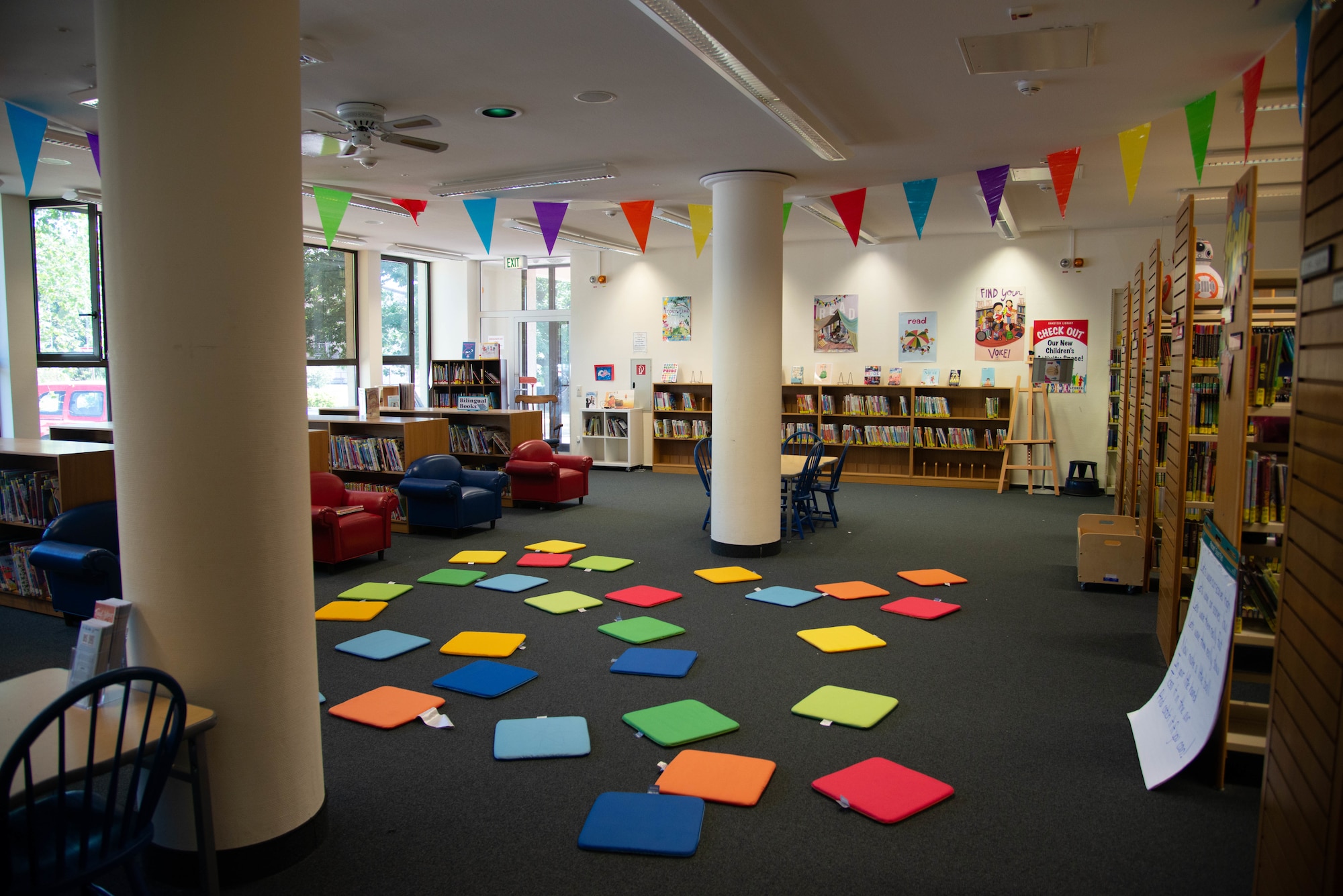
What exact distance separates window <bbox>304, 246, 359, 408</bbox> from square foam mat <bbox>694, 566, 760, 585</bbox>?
7523mm

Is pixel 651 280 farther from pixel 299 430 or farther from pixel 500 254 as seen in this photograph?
pixel 299 430

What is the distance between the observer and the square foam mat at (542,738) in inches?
134

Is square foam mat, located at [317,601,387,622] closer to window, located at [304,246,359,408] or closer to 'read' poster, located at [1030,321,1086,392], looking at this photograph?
window, located at [304,246,359,408]

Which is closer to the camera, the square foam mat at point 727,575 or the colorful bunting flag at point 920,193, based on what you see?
the square foam mat at point 727,575

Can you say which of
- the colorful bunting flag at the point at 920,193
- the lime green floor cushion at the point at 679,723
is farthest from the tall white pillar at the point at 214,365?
the colorful bunting flag at the point at 920,193

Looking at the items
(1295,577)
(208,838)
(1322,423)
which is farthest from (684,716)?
(1322,423)

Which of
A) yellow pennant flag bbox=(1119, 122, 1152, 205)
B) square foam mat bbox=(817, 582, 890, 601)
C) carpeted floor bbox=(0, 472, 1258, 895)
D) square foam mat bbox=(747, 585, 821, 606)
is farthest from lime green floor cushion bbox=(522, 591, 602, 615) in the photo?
yellow pennant flag bbox=(1119, 122, 1152, 205)

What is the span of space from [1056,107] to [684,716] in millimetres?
4130

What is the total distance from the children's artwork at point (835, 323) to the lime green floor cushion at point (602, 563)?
6.20 meters

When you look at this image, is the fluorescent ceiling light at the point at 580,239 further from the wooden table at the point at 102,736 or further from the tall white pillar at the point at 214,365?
the wooden table at the point at 102,736

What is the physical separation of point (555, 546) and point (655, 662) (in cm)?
298

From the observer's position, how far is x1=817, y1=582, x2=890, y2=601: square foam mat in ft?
18.8

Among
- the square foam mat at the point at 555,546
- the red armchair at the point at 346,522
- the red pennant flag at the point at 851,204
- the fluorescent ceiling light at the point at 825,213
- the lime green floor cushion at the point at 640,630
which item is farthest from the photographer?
the fluorescent ceiling light at the point at 825,213

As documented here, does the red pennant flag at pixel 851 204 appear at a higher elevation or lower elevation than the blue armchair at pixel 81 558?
higher
